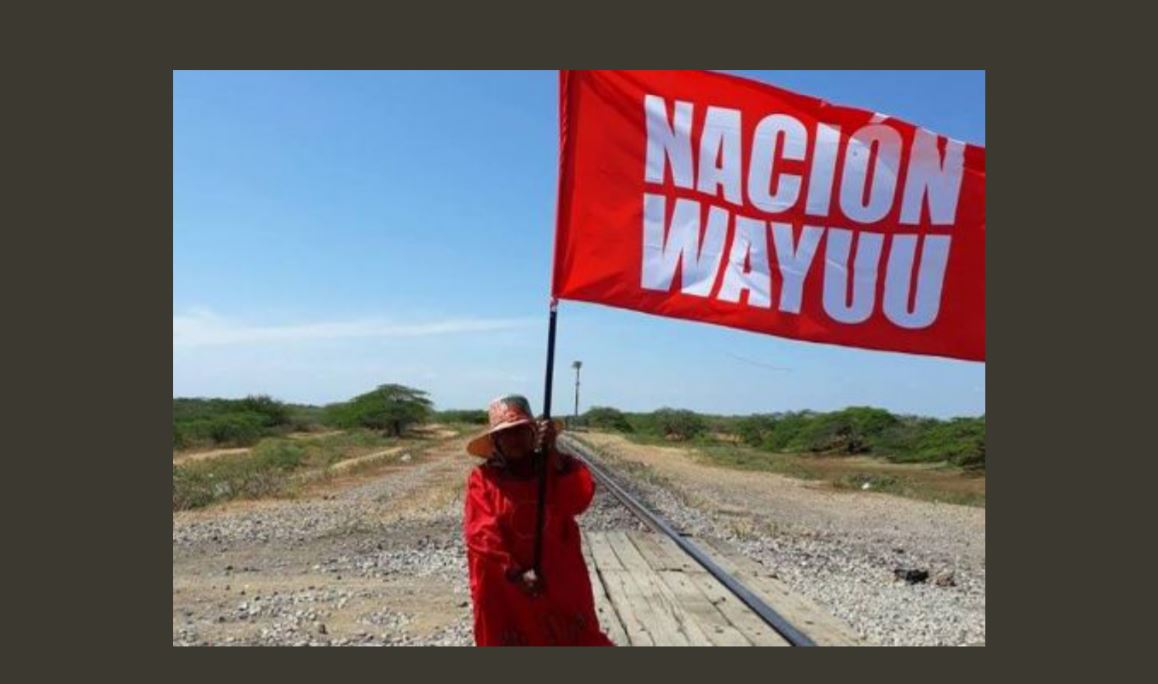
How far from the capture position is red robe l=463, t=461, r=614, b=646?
11.8 feet

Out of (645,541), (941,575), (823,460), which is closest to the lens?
(645,541)

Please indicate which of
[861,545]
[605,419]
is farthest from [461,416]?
[861,545]

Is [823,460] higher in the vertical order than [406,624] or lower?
lower

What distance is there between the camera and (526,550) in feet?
11.9

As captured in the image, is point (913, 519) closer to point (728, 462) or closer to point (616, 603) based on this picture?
point (616, 603)

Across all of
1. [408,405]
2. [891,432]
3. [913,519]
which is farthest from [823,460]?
[408,405]

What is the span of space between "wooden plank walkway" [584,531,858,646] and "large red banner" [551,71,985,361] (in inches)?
94.9

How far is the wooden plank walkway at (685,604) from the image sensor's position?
6.01 m

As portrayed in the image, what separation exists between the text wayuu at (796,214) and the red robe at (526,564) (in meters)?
1.36

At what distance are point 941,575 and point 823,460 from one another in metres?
39.7

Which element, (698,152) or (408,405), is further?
(408,405)

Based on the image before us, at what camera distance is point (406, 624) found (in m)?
7.43

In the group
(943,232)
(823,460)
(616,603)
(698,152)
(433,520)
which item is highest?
(698,152)

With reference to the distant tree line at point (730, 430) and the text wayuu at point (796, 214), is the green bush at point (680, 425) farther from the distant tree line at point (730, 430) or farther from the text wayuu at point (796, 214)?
the text wayuu at point (796, 214)
